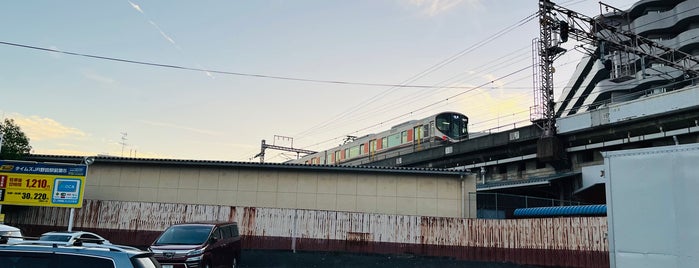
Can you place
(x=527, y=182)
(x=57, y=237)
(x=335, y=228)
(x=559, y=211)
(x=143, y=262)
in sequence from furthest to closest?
(x=527, y=182), (x=559, y=211), (x=335, y=228), (x=57, y=237), (x=143, y=262)

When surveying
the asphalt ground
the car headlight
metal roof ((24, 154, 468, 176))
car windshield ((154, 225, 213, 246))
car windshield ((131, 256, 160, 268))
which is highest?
metal roof ((24, 154, 468, 176))

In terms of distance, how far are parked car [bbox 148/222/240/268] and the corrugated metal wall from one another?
621 centimetres

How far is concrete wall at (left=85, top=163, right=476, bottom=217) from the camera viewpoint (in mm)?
23781

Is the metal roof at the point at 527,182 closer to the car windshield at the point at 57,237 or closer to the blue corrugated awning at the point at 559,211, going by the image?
the blue corrugated awning at the point at 559,211

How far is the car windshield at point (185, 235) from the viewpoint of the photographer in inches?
519

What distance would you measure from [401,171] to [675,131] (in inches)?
713

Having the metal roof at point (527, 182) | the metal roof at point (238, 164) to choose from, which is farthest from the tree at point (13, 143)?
the metal roof at point (527, 182)

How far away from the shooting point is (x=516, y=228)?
1998cm

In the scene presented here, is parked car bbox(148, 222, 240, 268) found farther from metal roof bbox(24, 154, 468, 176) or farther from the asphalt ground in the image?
metal roof bbox(24, 154, 468, 176)

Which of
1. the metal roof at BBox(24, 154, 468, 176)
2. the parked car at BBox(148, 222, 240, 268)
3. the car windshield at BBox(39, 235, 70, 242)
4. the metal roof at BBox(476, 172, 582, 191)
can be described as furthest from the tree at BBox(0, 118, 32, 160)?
the metal roof at BBox(476, 172, 582, 191)

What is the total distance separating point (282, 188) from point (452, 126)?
65.7 ft

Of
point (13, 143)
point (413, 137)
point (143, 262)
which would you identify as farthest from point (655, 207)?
point (413, 137)

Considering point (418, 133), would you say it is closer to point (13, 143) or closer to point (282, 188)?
point (282, 188)

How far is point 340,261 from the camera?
1939 cm
